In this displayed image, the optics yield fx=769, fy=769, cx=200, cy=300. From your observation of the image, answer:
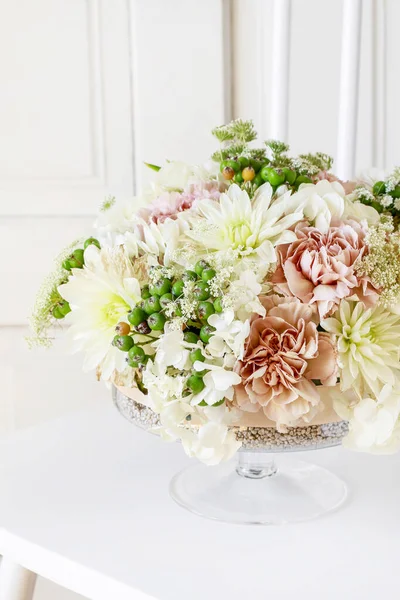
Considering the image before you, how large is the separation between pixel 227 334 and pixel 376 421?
0.14 metres

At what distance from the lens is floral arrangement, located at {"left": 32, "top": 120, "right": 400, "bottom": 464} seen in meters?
0.58

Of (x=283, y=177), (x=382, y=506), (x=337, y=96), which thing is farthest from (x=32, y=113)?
(x=382, y=506)

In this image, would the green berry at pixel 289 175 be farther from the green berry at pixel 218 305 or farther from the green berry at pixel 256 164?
the green berry at pixel 218 305

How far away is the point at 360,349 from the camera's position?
0.60 meters

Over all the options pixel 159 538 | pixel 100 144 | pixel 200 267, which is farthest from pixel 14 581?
pixel 100 144

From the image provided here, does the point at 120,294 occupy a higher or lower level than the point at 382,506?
higher

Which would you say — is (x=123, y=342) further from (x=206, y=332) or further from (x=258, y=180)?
(x=258, y=180)

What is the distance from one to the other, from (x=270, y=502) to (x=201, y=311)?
257 millimetres

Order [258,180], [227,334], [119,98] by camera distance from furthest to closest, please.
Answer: [119,98] → [258,180] → [227,334]

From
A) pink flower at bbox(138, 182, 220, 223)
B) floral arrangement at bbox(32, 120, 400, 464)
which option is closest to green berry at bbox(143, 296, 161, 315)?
floral arrangement at bbox(32, 120, 400, 464)

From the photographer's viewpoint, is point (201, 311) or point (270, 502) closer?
point (201, 311)

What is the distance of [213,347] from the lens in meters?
0.58

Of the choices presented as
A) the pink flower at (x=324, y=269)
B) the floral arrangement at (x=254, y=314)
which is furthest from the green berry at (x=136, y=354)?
the pink flower at (x=324, y=269)

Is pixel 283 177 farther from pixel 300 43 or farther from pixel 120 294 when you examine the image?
pixel 300 43
